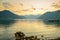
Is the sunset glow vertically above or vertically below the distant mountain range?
above

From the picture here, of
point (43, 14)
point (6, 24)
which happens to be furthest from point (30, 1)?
point (6, 24)

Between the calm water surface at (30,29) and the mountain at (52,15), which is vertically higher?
the mountain at (52,15)

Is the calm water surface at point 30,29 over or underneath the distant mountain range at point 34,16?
underneath

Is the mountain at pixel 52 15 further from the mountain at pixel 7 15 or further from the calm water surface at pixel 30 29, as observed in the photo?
the mountain at pixel 7 15

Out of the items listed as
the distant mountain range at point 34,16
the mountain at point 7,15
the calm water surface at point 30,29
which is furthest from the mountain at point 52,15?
the mountain at point 7,15

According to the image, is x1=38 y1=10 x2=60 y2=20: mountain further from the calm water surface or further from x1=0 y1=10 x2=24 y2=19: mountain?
x1=0 y1=10 x2=24 y2=19: mountain

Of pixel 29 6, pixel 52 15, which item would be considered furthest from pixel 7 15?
pixel 52 15

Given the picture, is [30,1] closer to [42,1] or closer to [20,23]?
A: [42,1]

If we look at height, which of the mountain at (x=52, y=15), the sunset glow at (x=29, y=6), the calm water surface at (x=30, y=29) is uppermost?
the sunset glow at (x=29, y=6)

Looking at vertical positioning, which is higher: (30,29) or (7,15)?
(7,15)

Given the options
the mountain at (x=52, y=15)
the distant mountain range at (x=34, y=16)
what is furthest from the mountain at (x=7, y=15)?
the mountain at (x=52, y=15)

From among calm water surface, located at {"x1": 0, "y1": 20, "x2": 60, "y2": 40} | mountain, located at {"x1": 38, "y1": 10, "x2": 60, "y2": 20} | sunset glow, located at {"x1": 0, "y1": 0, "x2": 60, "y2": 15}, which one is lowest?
calm water surface, located at {"x1": 0, "y1": 20, "x2": 60, "y2": 40}

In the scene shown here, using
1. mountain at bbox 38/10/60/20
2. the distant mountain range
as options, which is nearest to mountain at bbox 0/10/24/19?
the distant mountain range

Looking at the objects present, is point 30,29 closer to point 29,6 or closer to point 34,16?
point 34,16
